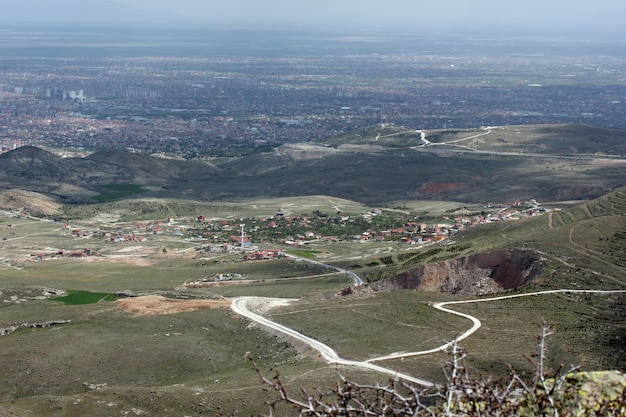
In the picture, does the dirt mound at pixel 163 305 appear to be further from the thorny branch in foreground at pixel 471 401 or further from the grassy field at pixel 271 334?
the thorny branch in foreground at pixel 471 401

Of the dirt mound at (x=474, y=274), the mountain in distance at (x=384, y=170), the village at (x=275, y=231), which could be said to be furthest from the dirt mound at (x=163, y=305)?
the mountain in distance at (x=384, y=170)

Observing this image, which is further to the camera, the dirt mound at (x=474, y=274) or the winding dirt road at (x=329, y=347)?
the dirt mound at (x=474, y=274)

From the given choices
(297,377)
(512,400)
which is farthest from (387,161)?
(512,400)

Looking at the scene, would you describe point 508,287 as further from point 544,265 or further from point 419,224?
point 419,224

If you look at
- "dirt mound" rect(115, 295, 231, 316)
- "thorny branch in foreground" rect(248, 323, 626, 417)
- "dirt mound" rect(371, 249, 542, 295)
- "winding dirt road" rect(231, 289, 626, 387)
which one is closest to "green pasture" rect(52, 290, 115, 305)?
"dirt mound" rect(115, 295, 231, 316)

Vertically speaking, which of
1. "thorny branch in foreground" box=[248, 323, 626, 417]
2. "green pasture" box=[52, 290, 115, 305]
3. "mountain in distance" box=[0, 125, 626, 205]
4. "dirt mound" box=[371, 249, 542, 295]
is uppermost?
"thorny branch in foreground" box=[248, 323, 626, 417]

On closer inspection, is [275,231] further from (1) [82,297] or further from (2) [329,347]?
(2) [329,347]

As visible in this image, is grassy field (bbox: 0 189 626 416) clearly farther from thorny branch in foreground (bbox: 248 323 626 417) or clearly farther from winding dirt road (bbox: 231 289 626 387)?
thorny branch in foreground (bbox: 248 323 626 417)
